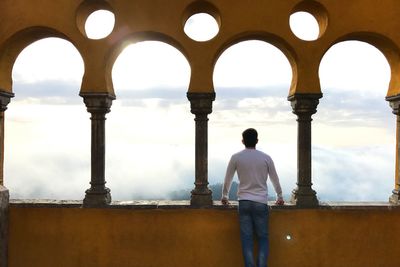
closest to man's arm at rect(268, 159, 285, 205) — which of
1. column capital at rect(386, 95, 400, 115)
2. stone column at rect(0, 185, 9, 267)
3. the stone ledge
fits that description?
the stone ledge

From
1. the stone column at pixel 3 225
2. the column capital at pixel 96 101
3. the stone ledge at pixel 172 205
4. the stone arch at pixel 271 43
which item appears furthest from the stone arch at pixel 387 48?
the stone column at pixel 3 225

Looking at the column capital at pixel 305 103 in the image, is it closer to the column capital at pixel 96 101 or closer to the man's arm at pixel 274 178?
the man's arm at pixel 274 178

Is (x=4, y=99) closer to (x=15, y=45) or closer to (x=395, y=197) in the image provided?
(x=15, y=45)

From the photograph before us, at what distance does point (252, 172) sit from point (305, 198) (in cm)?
127

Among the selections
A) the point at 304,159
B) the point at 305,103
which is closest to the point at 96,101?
the point at 305,103

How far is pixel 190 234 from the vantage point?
6219 mm

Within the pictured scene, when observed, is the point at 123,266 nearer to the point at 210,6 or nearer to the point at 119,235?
the point at 119,235

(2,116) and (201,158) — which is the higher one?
(2,116)

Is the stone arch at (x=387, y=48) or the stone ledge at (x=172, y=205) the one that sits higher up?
the stone arch at (x=387, y=48)

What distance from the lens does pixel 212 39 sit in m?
6.20

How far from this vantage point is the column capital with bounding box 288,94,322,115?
6156 mm

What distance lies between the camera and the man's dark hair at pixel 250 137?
545cm

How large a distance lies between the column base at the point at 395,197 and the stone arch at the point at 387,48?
140 centimetres

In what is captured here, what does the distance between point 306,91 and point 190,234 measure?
254 cm
